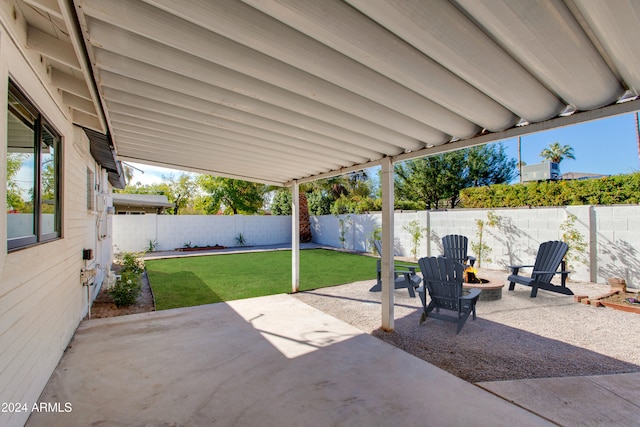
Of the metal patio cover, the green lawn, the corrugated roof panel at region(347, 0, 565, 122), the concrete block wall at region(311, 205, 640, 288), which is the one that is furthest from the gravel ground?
the corrugated roof panel at region(347, 0, 565, 122)

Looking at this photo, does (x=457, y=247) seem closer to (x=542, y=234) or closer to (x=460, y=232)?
(x=542, y=234)

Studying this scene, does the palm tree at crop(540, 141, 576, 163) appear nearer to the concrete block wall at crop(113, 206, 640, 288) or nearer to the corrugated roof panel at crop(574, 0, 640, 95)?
the concrete block wall at crop(113, 206, 640, 288)

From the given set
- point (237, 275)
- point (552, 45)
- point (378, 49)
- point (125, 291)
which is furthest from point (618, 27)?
point (237, 275)

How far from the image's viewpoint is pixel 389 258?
156 inches

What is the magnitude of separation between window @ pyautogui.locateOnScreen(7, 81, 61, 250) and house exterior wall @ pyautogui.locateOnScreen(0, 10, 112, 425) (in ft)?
0.29

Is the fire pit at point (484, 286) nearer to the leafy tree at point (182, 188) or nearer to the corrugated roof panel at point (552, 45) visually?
the corrugated roof panel at point (552, 45)

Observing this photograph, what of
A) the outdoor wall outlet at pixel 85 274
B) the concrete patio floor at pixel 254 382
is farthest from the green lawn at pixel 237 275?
the concrete patio floor at pixel 254 382

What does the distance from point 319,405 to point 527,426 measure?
1454 millimetres

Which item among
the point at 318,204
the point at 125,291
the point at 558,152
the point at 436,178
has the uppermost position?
the point at 558,152

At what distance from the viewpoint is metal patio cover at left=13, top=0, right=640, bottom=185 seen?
1500 mm

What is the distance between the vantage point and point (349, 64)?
1.99m

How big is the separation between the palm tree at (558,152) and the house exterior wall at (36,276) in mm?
31044

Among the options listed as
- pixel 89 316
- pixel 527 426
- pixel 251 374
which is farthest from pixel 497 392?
pixel 89 316

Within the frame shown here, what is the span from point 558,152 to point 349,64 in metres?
30.7
